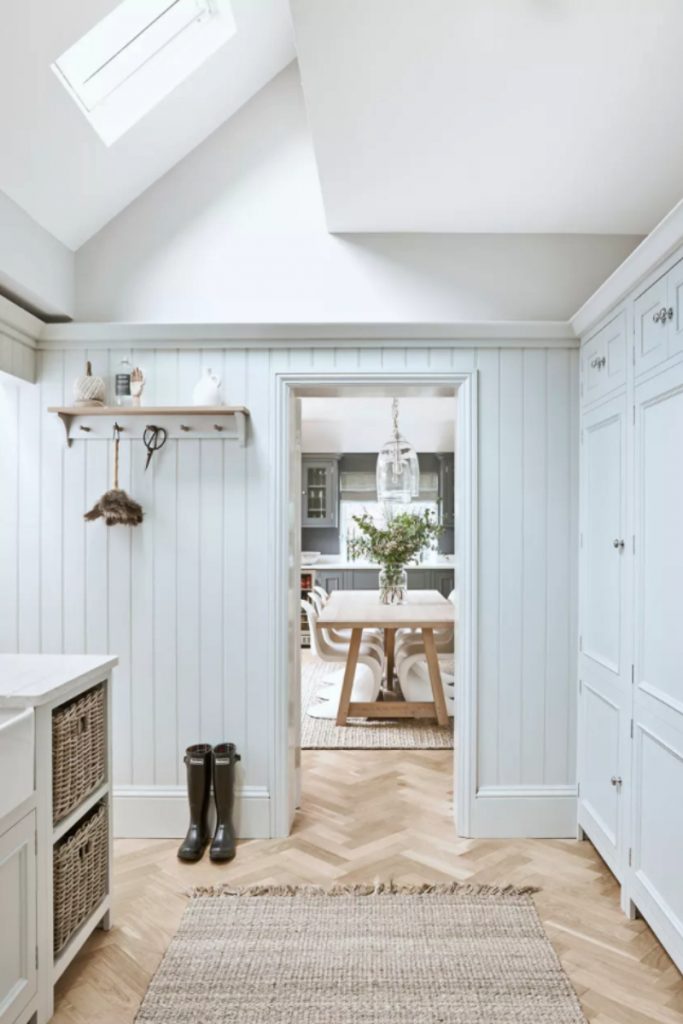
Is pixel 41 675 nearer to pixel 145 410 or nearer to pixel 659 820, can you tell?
pixel 145 410

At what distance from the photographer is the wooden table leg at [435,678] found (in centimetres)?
451

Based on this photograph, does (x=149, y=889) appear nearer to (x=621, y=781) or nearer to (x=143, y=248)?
(x=621, y=781)

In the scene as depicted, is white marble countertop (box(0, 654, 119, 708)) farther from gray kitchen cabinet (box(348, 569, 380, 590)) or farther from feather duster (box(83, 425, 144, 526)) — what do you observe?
gray kitchen cabinet (box(348, 569, 380, 590))

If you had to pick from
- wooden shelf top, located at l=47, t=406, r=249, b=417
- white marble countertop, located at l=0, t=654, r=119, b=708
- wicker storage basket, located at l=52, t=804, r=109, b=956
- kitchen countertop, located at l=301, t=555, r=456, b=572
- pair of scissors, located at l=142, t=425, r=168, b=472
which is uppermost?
wooden shelf top, located at l=47, t=406, r=249, b=417

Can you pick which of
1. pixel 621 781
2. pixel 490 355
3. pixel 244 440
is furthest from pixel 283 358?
pixel 621 781

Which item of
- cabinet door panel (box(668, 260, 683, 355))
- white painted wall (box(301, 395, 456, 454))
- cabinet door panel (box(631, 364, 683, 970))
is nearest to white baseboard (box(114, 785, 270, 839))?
cabinet door panel (box(631, 364, 683, 970))

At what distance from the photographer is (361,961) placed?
6.88 ft

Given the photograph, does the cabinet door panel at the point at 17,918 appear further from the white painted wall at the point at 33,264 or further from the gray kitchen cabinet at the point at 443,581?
the gray kitchen cabinet at the point at 443,581

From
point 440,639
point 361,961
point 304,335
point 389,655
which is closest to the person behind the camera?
point 361,961

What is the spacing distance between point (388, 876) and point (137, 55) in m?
3.19

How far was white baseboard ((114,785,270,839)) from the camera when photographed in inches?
114

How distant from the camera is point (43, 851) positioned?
1.83 meters

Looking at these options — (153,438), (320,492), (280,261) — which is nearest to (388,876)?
(153,438)

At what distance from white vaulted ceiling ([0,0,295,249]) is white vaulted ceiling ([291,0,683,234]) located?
63cm
